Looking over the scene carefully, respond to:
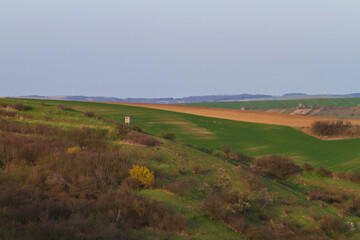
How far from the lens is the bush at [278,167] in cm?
2386

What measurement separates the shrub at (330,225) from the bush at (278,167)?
10543mm

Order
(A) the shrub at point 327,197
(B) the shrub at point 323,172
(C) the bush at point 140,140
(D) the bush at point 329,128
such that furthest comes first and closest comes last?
(D) the bush at point 329,128
(B) the shrub at point 323,172
(C) the bush at point 140,140
(A) the shrub at point 327,197

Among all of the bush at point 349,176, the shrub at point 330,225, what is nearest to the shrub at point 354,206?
the shrub at point 330,225

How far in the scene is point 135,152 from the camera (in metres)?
16.4

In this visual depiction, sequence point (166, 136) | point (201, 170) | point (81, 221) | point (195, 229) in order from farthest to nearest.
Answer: point (166, 136)
point (201, 170)
point (195, 229)
point (81, 221)

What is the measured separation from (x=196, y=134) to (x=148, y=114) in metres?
15.8

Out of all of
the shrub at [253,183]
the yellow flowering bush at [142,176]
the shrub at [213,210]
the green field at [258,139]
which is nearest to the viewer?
the shrub at [213,210]

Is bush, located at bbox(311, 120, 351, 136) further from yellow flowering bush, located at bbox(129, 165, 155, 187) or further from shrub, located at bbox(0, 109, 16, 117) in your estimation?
shrub, located at bbox(0, 109, 16, 117)

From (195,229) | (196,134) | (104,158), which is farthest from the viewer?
(196,134)

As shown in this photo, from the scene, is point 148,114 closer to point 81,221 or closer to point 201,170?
point 201,170

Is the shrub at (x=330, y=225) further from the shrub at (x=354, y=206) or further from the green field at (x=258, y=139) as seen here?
the green field at (x=258, y=139)

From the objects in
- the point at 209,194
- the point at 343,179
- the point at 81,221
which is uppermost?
the point at 81,221

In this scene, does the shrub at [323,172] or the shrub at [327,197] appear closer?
the shrub at [327,197]

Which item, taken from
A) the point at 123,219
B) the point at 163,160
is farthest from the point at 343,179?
the point at 123,219
